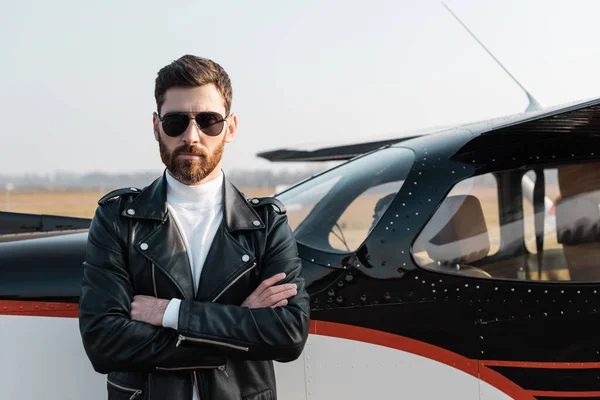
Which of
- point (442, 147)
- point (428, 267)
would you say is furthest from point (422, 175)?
point (428, 267)

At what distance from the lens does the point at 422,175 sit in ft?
9.16

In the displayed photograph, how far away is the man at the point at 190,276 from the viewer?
1827mm

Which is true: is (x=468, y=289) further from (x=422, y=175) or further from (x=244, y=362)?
(x=244, y=362)

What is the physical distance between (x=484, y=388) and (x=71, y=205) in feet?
126

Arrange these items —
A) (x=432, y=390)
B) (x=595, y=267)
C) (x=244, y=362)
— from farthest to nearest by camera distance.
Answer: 1. (x=595, y=267)
2. (x=432, y=390)
3. (x=244, y=362)

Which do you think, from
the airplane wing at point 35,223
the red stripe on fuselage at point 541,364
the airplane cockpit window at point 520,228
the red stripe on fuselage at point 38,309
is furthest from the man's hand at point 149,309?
the airplane wing at point 35,223

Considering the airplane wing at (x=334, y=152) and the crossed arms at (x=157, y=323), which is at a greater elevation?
the airplane wing at (x=334, y=152)

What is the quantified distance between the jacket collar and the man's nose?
18 centimetres

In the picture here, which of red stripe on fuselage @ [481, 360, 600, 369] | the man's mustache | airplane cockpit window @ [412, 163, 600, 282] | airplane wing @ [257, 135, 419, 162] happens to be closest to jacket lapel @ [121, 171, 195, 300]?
the man's mustache

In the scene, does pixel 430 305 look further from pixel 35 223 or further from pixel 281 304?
pixel 35 223

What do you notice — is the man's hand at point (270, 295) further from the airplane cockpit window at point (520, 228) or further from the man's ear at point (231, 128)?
the airplane cockpit window at point (520, 228)

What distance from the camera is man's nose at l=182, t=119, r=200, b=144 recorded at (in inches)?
76.3

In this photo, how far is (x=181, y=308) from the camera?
1.82 m

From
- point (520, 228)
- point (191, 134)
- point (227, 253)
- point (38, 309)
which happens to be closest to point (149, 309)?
point (227, 253)
